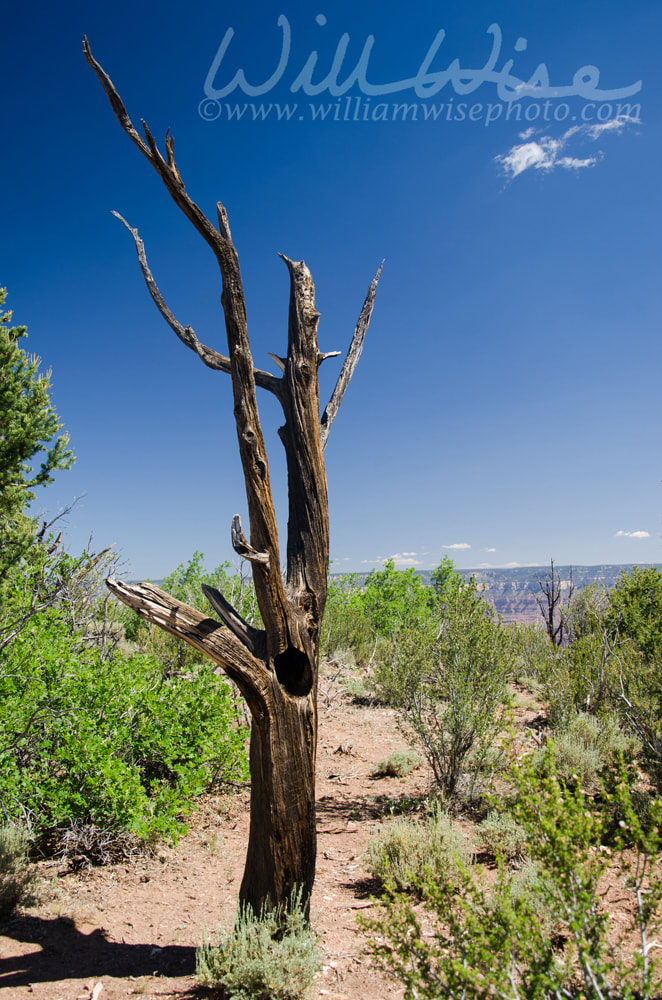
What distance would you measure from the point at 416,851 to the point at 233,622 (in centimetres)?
Answer: 333

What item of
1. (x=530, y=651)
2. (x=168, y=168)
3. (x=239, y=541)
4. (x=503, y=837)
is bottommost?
(x=530, y=651)

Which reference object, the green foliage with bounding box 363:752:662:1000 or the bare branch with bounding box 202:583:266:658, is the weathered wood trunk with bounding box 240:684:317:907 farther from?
the green foliage with bounding box 363:752:662:1000

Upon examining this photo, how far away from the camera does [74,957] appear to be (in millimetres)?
3723

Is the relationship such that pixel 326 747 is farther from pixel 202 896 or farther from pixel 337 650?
pixel 337 650

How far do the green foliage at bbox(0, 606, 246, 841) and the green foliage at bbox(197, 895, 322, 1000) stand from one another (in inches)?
62.6

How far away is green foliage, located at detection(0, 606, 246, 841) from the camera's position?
4.81m

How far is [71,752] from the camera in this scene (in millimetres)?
4859

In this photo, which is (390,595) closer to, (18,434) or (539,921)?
(18,434)

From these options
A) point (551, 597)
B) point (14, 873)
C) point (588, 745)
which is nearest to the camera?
point (14, 873)

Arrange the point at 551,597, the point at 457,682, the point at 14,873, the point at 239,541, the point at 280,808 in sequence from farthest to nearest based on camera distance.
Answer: the point at 551,597
the point at 457,682
the point at 14,873
the point at 280,808
the point at 239,541

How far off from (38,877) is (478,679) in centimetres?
496

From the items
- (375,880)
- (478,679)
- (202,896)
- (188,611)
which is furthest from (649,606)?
(188,611)

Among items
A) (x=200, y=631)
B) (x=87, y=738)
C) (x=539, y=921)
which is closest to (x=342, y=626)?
(x=87, y=738)

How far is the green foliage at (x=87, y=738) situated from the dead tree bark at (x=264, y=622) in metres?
1.90
